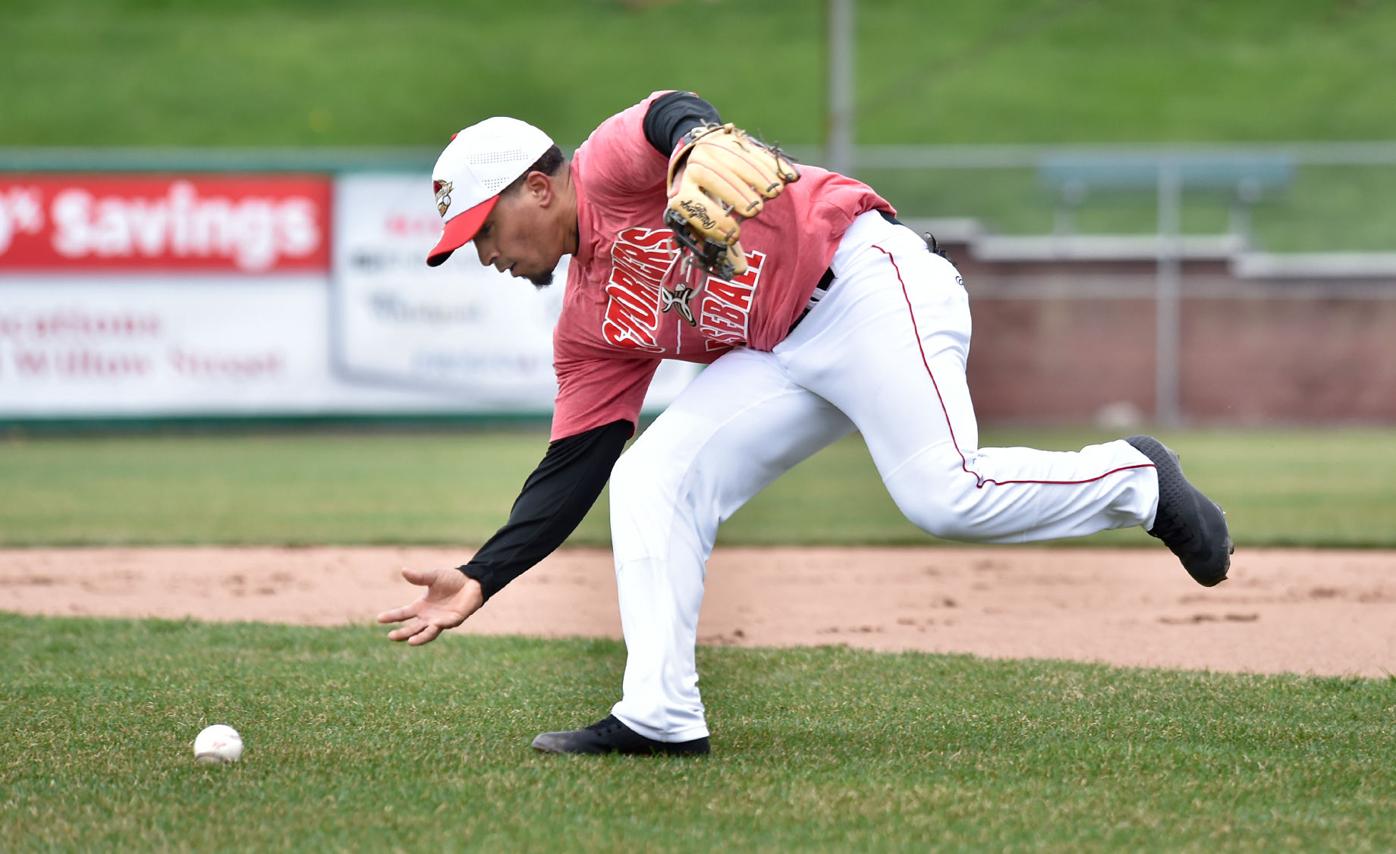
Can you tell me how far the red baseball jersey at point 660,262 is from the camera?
3.54m

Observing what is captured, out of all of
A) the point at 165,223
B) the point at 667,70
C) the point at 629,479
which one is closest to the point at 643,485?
the point at 629,479

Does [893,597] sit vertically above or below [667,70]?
below

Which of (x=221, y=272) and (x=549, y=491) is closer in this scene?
(x=549, y=491)

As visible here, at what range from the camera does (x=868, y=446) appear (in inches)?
139

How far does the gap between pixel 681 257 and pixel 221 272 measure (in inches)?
495

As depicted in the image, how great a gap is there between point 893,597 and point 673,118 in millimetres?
3757

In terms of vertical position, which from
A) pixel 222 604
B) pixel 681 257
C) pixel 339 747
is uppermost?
pixel 681 257

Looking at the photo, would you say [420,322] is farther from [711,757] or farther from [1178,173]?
[711,757]

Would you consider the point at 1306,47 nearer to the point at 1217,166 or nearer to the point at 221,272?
the point at 1217,166

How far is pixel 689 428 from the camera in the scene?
3.68 m

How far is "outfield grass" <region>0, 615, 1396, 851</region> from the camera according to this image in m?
3.12

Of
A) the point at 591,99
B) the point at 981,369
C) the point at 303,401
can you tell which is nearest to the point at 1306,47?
the point at 591,99

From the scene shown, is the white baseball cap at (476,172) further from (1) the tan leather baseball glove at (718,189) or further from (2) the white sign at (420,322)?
(2) the white sign at (420,322)

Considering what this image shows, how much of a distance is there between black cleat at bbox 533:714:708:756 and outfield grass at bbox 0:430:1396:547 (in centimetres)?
480
